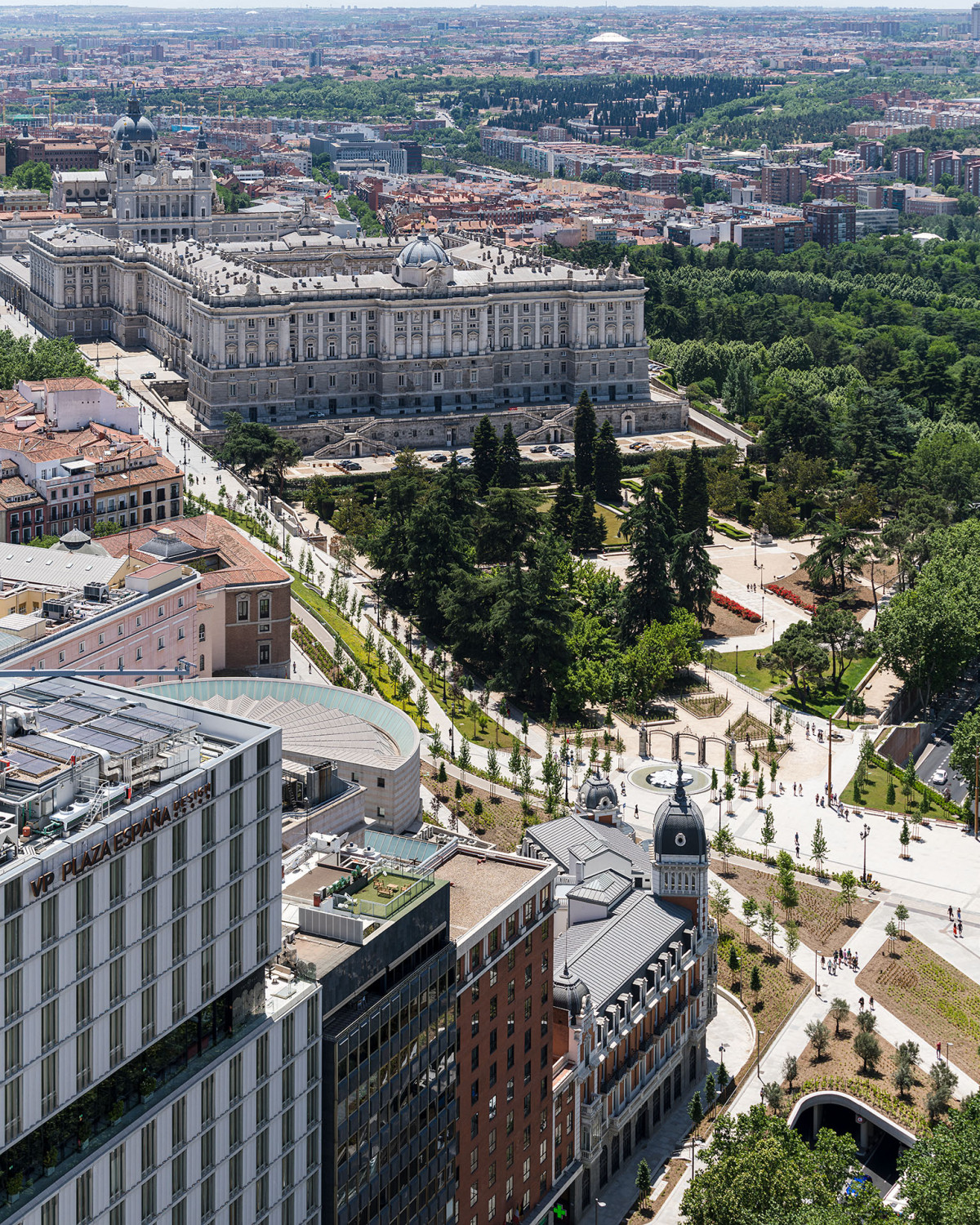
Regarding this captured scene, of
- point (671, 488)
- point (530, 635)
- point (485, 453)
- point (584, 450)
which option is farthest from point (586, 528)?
point (530, 635)

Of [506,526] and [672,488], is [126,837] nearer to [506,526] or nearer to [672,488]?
[506,526]

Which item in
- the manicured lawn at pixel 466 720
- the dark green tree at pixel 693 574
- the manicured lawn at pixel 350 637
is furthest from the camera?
the dark green tree at pixel 693 574

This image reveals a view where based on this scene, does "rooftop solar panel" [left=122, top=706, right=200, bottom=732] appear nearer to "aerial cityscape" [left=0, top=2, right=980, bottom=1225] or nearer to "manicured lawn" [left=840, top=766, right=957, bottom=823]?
"aerial cityscape" [left=0, top=2, right=980, bottom=1225]

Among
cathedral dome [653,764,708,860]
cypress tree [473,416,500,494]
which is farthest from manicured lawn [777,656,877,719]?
cypress tree [473,416,500,494]

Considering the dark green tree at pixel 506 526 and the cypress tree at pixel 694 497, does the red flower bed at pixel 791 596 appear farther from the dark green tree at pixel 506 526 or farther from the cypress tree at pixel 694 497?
the dark green tree at pixel 506 526

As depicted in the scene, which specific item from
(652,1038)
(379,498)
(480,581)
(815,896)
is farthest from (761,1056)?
(379,498)

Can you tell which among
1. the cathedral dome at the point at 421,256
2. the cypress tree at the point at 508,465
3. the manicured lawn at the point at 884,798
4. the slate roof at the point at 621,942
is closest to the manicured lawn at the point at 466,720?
the manicured lawn at the point at 884,798
